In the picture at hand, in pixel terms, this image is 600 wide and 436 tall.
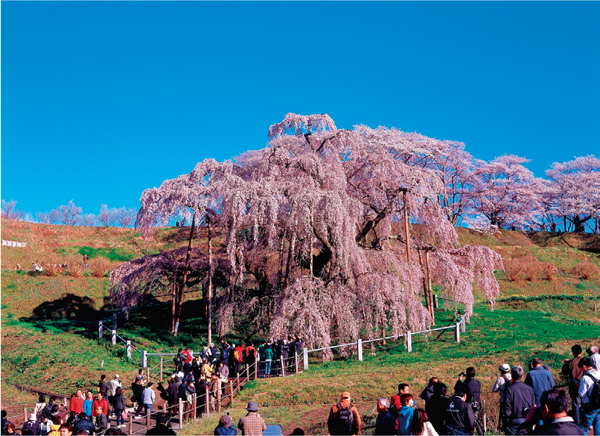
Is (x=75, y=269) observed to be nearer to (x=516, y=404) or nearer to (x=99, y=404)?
(x=99, y=404)

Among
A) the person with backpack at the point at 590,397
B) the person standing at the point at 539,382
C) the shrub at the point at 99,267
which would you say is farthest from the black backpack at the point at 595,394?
the shrub at the point at 99,267

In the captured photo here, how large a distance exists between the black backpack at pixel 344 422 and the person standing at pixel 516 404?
2.51m

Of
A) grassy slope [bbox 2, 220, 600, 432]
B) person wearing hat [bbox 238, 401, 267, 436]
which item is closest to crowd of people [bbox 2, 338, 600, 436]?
person wearing hat [bbox 238, 401, 267, 436]

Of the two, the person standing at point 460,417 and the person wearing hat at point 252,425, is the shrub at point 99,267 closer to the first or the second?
the person wearing hat at point 252,425

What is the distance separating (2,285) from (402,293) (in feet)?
101

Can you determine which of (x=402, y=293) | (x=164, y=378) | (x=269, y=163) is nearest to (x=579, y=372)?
(x=402, y=293)

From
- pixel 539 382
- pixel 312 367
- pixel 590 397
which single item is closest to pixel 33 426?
pixel 312 367

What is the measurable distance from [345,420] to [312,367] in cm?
1175

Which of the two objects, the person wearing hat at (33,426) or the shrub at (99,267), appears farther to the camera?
the shrub at (99,267)

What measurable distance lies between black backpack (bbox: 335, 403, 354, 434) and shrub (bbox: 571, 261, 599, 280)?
145ft

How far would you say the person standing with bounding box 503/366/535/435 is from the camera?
327 inches

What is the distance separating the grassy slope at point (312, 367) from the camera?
1608cm

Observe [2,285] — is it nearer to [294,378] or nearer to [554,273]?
[294,378]

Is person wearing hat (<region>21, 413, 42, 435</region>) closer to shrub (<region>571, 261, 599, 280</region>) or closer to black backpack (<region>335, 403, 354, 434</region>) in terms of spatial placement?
black backpack (<region>335, 403, 354, 434</region>)
